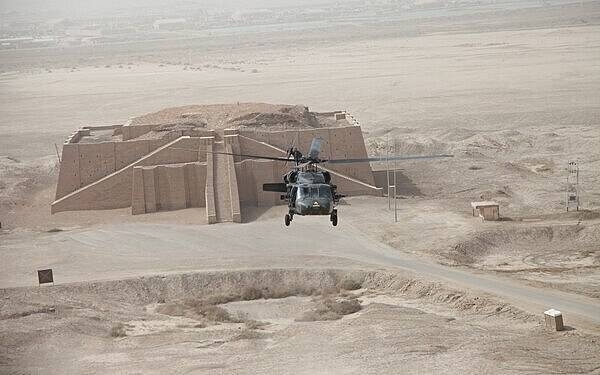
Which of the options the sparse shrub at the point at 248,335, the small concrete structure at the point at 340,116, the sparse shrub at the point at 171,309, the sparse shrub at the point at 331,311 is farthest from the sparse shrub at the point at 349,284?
the small concrete structure at the point at 340,116

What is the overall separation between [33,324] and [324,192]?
1106 cm

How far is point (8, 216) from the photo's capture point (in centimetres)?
5156

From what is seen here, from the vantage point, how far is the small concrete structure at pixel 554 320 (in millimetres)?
32094

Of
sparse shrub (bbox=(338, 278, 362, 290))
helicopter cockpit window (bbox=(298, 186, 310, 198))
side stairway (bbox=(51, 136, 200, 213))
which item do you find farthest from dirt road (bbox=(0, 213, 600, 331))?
helicopter cockpit window (bbox=(298, 186, 310, 198))

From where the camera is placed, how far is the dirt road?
39938 millimetres

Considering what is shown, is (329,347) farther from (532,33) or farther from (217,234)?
(532,33)

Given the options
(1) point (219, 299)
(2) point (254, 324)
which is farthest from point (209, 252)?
(2) point (254, 324)

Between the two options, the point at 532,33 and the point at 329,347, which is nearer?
the point at 329,347

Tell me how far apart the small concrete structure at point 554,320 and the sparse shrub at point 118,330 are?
12.8 meters

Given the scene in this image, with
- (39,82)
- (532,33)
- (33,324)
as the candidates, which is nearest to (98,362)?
(33,324)

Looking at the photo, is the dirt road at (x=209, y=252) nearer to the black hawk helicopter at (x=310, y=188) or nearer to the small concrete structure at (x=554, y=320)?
the small concrete structure at (x=554, y=320)

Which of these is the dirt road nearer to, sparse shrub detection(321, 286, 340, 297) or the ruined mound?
sparse shrub detection(321, 286, 340, 297)

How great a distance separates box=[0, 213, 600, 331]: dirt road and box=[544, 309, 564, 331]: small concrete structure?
3.85 m

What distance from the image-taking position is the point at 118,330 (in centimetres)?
3525
